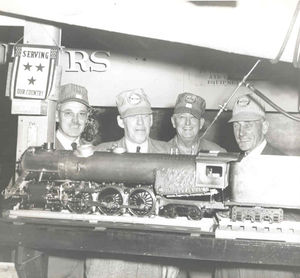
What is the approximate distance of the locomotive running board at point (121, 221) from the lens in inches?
113

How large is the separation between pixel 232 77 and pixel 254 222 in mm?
4099

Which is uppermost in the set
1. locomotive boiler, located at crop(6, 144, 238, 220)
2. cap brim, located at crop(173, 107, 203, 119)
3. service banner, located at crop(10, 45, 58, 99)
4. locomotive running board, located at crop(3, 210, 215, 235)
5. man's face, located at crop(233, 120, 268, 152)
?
service banner, located at crop(10, 45, 58, 99)

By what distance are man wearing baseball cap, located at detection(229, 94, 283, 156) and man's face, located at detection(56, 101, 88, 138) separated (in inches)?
64.5

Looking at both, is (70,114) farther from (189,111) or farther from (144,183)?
(144,183)

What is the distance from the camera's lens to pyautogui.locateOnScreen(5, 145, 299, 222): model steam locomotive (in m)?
2.77

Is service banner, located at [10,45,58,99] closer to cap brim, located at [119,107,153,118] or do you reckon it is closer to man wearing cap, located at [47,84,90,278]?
man wearing cap, located at [47,84,90,278]

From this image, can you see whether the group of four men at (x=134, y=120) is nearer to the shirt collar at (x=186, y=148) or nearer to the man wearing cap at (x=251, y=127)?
the man wearing cap at (x=251, y=127)

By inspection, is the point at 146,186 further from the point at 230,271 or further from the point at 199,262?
the point at 199,262

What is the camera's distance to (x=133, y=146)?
14.6 ft

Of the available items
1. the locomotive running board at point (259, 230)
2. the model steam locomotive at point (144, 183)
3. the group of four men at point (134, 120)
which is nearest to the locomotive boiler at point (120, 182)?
the model steam locomotive at point (144, 183)

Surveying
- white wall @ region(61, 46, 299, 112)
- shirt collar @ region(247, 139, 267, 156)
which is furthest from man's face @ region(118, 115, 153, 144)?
white wall @ region(61, 46, 299, 112)

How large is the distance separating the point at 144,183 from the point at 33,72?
1.43 metres

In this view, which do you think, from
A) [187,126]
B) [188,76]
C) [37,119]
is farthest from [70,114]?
[188,76]

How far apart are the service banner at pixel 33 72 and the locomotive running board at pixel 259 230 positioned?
1890 millimetres
